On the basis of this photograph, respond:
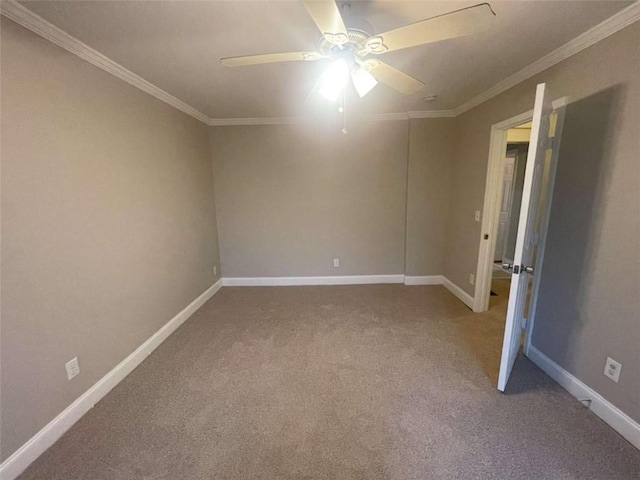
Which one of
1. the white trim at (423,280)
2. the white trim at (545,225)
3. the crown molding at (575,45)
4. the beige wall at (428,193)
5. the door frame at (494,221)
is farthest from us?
the white trim at (423,280)

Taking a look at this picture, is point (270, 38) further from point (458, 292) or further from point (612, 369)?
point (458, 292)

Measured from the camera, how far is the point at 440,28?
1141mm

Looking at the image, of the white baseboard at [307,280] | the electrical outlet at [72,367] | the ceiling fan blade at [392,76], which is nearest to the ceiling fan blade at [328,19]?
the ceiling fan blade at [392,76]

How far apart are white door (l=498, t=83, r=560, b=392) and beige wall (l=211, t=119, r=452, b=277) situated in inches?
67.2

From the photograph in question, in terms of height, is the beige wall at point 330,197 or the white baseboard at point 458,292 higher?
the beige wall at point 330,197

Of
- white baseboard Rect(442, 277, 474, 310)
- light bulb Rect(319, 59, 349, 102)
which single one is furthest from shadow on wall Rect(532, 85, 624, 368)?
light bulb Rect(319, 59, 349, 102)

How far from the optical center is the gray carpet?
4.76 feet

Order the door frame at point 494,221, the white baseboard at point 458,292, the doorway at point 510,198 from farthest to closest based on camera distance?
the doorway at point 510,198, the white baseboard at point 458,292, the door frame at point 494,221

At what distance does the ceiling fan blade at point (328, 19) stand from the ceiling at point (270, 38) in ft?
0.80

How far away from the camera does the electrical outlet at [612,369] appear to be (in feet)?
5.39

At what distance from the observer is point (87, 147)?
1.86m

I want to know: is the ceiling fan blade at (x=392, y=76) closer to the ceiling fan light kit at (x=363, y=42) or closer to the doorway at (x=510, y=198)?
the ceiling fan light kit at (x=363, y=42)

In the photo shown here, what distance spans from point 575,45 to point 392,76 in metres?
1.27

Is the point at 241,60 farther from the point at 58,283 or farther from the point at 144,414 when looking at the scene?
the point at 144,414
